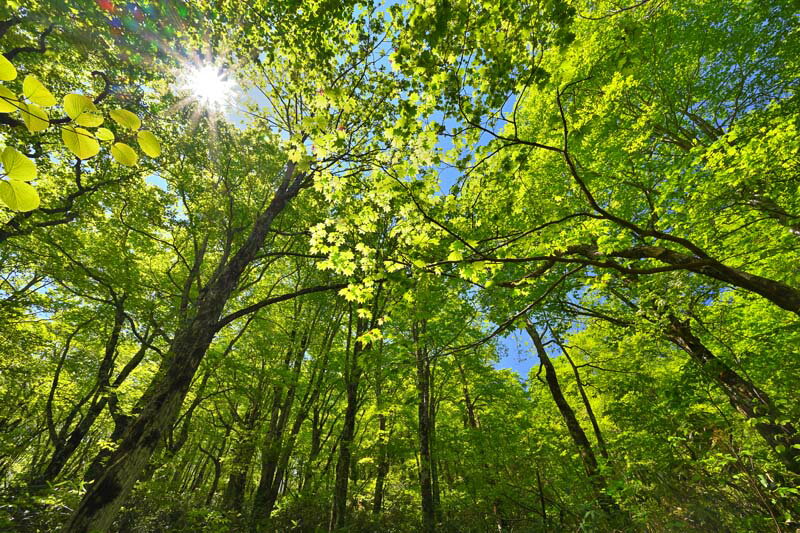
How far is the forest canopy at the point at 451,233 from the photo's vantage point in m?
3.96

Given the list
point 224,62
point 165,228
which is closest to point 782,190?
point 224,62

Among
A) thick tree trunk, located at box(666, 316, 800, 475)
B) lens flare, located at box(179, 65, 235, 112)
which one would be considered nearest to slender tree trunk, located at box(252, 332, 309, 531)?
lens flare, located at box(179, 65, 235, 112)

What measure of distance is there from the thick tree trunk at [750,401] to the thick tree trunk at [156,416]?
27.9 ft

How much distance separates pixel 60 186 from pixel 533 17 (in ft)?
42.3

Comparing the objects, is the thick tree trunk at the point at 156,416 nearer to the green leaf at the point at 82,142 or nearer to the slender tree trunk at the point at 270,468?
the slender tree trunk at the point at 270,468

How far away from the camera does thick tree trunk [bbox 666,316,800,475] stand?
13.5 feet

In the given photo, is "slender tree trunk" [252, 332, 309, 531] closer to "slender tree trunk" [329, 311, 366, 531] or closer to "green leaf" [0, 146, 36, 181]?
"slender tree trunk" [329, 311, 366, 531]

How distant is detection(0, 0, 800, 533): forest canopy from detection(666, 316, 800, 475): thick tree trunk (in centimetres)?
8

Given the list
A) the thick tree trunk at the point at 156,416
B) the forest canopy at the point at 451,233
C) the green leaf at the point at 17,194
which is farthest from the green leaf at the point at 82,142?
the thick tree trunk at the point at 156,416

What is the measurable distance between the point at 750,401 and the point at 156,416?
10190 mm

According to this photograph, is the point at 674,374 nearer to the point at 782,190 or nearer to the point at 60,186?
the point at 782,190

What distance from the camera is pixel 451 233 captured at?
303cm

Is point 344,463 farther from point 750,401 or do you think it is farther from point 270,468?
point 750,401

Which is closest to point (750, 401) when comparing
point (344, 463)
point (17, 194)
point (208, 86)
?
point (344, 463)
